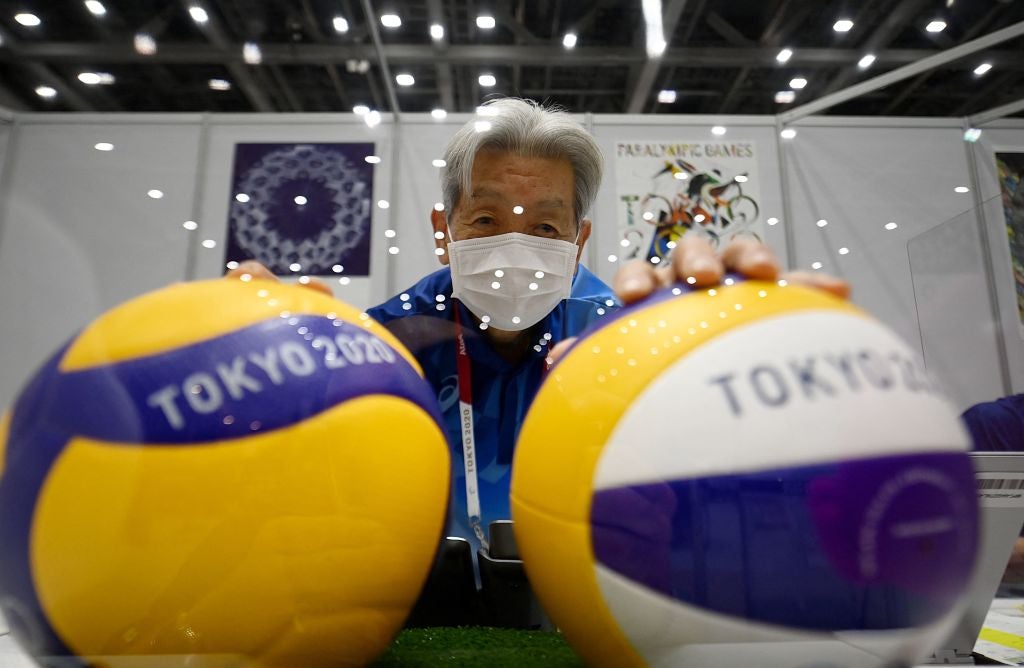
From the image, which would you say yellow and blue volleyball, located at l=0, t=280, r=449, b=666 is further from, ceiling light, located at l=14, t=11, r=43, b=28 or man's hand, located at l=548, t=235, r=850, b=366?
ceiling light, located at l=14, t=11, r=43, b=28

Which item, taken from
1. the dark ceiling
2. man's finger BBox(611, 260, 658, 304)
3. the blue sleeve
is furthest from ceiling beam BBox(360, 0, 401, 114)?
the blue sleeve

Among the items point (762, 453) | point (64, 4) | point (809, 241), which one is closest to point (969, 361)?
point (809, 241)

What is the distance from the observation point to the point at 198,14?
0.97 meters

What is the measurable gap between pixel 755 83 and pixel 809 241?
0.46 metres

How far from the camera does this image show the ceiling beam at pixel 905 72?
1305 mm

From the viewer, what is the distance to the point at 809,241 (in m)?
1.21

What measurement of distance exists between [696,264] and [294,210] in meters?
0.63

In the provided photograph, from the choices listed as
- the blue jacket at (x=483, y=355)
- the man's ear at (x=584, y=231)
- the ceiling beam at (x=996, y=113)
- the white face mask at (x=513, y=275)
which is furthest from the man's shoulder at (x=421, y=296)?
the ceiling beam at (x=996, y=113)

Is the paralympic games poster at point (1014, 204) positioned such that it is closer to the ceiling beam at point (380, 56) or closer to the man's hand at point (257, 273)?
the ceiling beam at point (380, 56)

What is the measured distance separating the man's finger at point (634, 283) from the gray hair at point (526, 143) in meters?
0.65

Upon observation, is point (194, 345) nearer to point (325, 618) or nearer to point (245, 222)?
point (325, 618)

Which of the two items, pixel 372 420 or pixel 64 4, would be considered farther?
pixel 64 4

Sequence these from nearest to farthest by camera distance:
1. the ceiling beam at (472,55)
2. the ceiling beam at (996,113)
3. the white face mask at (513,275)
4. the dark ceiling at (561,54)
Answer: the ceiling beam at (472,55), the dark ceiling at (561,54), the white face mask at (513,275), the ceiling beam at (996,113)

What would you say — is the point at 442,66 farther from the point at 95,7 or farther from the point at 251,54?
the point at 95,7
